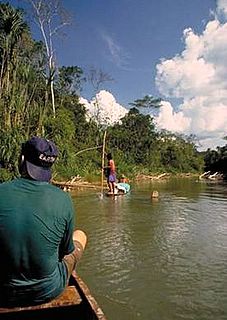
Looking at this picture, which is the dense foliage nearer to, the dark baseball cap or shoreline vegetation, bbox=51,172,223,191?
shoreline vegetation, bbox=51,172,223,191

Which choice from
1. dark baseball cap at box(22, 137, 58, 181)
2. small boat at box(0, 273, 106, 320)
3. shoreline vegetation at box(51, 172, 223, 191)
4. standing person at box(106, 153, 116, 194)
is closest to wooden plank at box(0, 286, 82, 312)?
small boat at box(0, 273, 106, 320)

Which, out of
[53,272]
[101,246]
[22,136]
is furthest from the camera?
[22,136]

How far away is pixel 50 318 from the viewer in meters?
2.86

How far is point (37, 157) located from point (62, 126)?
21048 mm

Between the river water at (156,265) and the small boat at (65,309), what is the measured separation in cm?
102

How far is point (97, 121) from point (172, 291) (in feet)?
117

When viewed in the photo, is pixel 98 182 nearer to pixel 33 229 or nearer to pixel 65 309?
pixel 65 309

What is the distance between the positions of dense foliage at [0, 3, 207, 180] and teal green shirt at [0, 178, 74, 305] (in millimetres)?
12434

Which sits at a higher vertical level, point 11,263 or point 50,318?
point 11,263

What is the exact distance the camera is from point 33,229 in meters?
2.55

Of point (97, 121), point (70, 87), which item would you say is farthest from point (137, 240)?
point (70, 87)

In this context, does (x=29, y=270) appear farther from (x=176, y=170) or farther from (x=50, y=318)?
(x=176, y=170)

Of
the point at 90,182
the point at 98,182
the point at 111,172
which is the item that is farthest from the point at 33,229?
the point at 98,182

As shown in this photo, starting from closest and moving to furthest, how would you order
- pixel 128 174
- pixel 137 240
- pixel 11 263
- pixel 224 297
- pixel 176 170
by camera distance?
pixel 11 263 < pixel 224 297 < pixel 137 240 < pixel 128 174 < pixel 176 170
